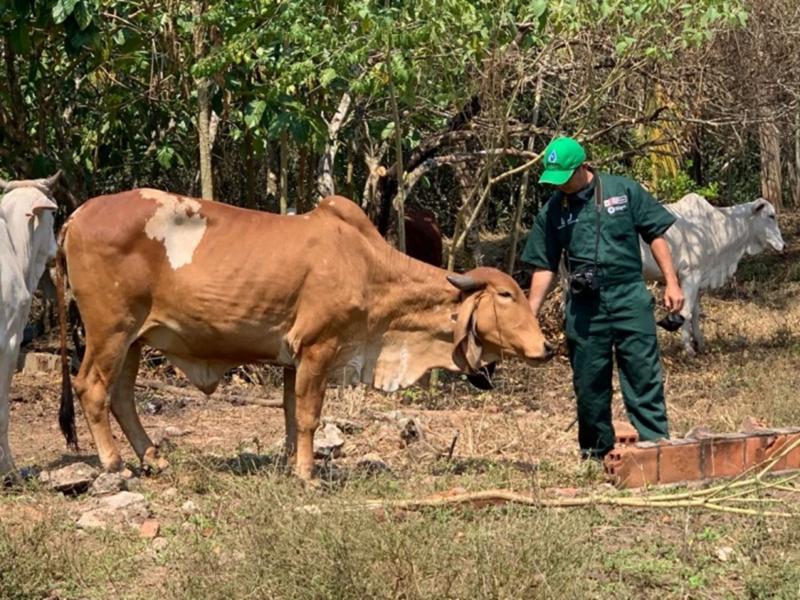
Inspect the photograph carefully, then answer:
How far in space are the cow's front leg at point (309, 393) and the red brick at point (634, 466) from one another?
5.18 feet

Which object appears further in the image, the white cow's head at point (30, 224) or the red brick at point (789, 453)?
the white cow's head at point (30, 224)

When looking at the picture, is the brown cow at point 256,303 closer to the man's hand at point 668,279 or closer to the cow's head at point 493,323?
the cow's head at point 493,323

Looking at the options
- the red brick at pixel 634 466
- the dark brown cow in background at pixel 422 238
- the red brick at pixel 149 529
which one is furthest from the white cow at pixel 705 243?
the red brick at pixel 149 529

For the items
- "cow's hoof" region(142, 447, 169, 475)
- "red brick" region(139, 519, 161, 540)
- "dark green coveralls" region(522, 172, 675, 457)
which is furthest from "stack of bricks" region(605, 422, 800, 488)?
"cow's hoof" region(142, 447, 169, 475)

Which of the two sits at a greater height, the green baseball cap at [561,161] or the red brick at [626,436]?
the green baseball cap at [561,161]

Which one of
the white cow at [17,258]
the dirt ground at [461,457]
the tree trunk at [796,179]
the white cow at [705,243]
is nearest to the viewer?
the dirt ground at [461,457]

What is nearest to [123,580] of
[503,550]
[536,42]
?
[503,550]

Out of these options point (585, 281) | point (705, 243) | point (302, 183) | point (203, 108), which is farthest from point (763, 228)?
point (585, 281)

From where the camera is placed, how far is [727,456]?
7.13m

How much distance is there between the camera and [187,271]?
24.6 feet

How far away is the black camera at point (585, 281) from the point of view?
24.1 ft

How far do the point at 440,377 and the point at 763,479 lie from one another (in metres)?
5.17

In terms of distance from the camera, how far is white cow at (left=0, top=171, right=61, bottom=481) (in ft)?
24.3

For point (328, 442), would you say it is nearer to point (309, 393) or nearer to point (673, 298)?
point (309, 393)
